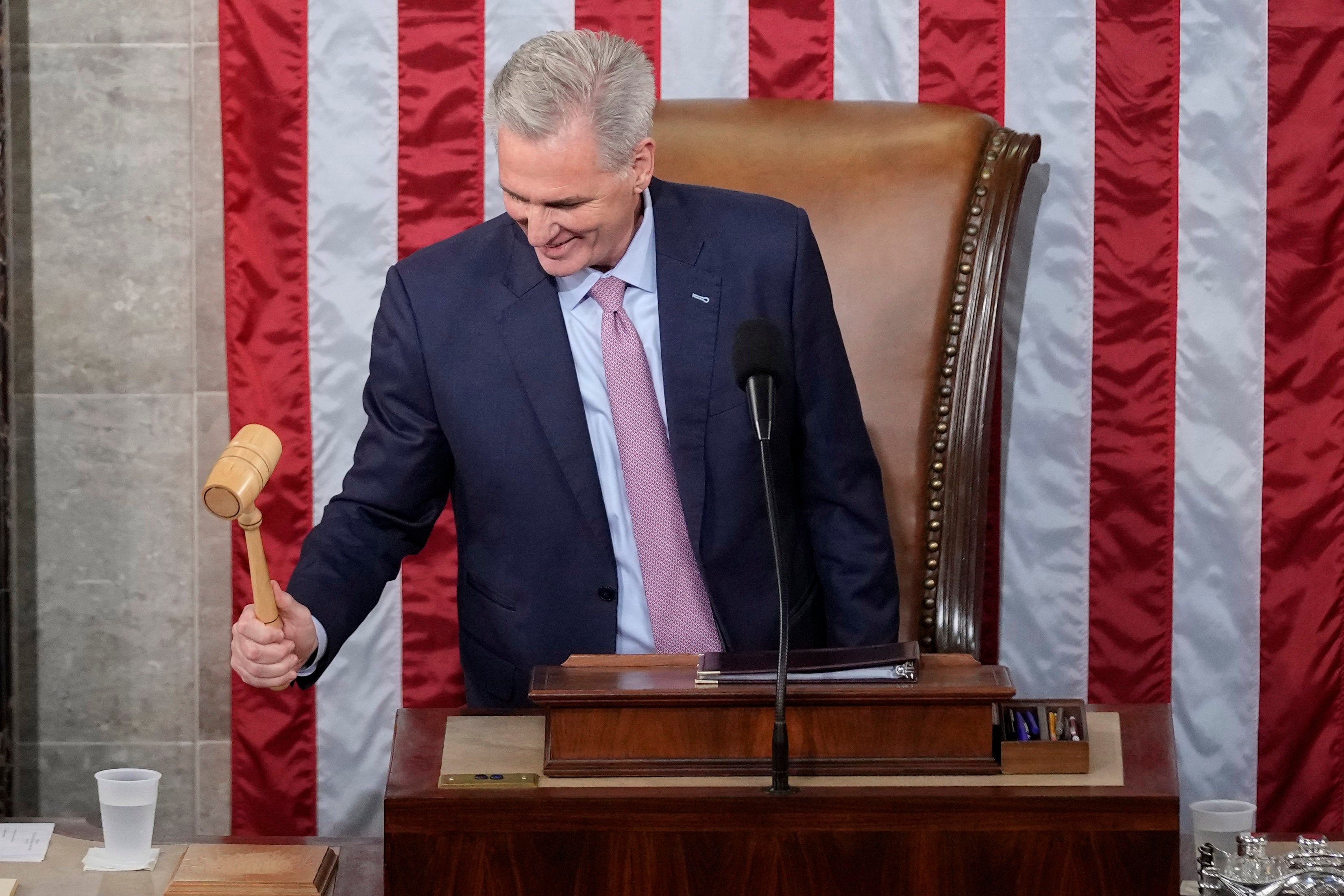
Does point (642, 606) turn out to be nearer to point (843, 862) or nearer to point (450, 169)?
point (843, 862)

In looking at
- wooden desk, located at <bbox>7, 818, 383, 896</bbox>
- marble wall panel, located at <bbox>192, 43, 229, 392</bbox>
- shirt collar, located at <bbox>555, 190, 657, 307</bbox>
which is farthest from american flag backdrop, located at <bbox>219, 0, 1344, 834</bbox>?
wooden desk, located at <bbox>7, 818, 383, 896</bbox>

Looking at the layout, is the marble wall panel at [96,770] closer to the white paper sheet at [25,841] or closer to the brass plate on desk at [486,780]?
the white paper sheet at [25,841]

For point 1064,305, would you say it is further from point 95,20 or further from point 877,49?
point 95,20

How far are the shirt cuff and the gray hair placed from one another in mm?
628

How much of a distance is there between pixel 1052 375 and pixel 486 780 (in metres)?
1.77

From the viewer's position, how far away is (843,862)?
4.39ft

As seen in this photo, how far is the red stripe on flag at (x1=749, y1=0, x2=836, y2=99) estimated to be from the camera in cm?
276

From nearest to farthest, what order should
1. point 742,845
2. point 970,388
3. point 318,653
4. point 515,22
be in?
point 742,845, point 318,653, point 970,388, point 515,22

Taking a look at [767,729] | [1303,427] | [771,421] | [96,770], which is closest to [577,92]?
[771,421]

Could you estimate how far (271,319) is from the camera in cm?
278

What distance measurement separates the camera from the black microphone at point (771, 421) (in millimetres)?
1356

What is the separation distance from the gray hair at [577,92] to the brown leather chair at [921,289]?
641mm

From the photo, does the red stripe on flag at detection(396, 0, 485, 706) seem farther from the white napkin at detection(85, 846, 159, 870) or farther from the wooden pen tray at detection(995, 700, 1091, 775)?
the wooden pen tray at detection(995, 700, 1091, 775)

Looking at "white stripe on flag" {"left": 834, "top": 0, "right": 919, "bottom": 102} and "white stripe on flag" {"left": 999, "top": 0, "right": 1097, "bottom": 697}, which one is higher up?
"white stripe on flag" {"left": 834, "top": 0, "right": 919, "bottom": 102}
